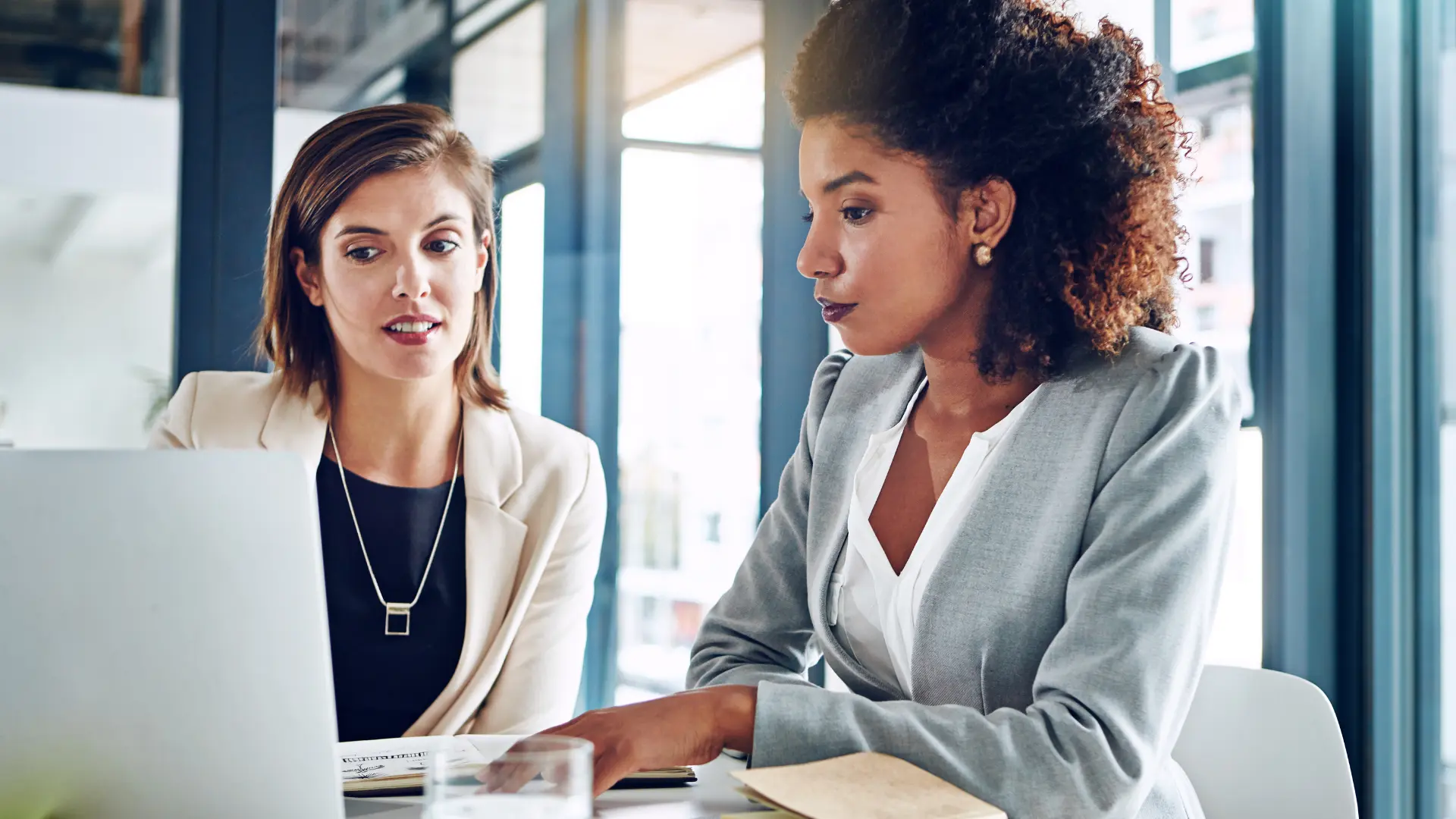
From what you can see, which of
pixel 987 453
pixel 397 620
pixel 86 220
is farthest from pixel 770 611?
pixel 86 220

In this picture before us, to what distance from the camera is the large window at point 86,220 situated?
6.44 feet

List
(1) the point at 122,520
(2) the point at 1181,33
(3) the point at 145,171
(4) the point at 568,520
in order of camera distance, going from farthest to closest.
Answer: (2) the point at 1181,33 < (3) the point at 145,171 < (4) the point at 568,520 < (1) the point at 122,520

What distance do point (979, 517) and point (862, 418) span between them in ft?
1.12

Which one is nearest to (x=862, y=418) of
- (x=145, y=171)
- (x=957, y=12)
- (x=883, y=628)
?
(x=883, y=628)

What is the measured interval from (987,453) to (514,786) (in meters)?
0.83

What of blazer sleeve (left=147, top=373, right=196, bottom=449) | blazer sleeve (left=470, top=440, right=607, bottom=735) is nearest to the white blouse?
blazer sleeve (left=470, top=440, right=607, bottom=735)

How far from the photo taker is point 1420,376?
6.50 feet

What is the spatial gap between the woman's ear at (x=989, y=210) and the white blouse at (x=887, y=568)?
21cm

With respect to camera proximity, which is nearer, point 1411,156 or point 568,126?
point 1411,156

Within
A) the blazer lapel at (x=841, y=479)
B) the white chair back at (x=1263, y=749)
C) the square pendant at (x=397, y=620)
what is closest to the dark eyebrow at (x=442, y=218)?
the square pendant at (x=397, y=620)

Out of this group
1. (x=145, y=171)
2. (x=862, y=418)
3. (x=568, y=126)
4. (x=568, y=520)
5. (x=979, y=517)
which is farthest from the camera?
(x=568, y=126)

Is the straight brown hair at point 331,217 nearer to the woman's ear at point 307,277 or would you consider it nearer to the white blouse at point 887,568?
the woman's ear at point 307,277

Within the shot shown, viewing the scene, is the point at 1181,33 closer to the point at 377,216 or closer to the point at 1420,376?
the point at 1420,376

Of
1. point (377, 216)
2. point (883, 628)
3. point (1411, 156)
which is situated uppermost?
→ point (1411, 156)
